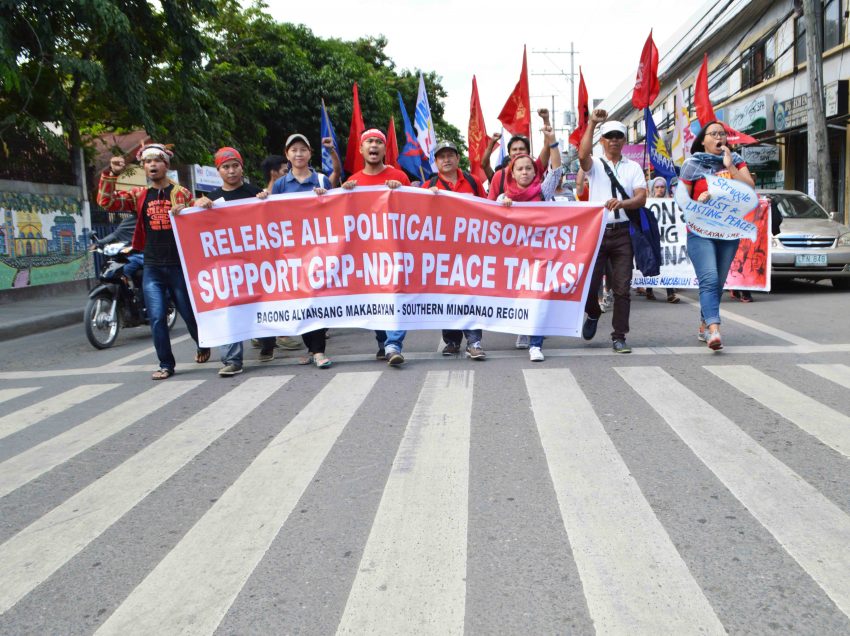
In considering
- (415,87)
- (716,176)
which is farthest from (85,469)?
(415,87)

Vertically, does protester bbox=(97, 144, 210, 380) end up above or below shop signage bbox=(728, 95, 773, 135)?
below

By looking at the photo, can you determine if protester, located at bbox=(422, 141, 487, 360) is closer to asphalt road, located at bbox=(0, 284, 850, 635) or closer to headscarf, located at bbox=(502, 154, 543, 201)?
headscarf, located at bbox=(502, 154, 543, 201)

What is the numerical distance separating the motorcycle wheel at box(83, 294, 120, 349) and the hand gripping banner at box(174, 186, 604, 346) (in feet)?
7.07

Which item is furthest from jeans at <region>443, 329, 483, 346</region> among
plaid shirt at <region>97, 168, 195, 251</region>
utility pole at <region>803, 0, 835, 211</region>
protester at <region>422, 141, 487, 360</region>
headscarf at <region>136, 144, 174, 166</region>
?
utility pole at <region>803, 0, 835, 211</region>

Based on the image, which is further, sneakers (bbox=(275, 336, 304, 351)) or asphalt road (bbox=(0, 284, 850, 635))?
sneakers (bbox=(275, 336, 304, 351))

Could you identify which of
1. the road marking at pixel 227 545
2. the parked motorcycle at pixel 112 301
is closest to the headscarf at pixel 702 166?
the road marking at pixel 227 545

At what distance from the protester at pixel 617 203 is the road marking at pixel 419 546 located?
2.68 meters

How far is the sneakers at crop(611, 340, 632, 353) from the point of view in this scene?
6.80 meters

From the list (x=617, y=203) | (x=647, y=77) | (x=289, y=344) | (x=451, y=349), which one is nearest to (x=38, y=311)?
(x=289, y=344)

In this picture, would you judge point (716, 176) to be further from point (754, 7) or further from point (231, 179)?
point (754, 7)

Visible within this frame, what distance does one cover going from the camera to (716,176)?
22.7 ft

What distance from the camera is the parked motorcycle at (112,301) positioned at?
330 inches

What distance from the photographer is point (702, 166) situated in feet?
22.7

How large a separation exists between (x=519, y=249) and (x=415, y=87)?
3701cm
